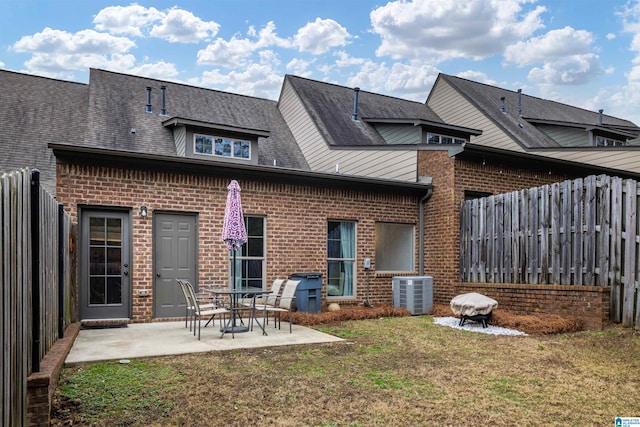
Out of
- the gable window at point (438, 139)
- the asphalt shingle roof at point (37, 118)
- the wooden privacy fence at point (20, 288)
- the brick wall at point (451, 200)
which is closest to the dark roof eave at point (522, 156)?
the brick wall at point (451, 200)

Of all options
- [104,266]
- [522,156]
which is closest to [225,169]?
[104,266]

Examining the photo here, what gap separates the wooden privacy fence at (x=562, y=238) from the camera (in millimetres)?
8055

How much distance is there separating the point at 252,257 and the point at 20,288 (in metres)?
7.02

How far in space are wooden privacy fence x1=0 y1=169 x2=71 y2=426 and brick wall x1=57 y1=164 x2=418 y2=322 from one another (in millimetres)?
3832

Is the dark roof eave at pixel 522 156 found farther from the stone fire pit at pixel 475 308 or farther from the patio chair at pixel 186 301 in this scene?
the patio chair at pixel 186 301

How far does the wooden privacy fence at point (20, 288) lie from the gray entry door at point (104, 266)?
3817mm

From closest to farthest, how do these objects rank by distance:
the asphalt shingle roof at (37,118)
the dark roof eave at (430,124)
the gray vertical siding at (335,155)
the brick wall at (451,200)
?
1. the brick wall at (451,200)
2. the gray vertical siding at (335,155)
3. the asphalt shingle roof at (37,118)
4. the dark roof eave at (430,124)

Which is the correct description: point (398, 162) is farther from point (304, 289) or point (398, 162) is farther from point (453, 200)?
point (304, 289)

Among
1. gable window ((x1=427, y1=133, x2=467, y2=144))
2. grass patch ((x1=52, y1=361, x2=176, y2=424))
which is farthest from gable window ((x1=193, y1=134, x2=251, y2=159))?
grass patch ((x1=52, y1=361, x2=176, y2=424))

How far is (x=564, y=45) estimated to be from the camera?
31.4 m

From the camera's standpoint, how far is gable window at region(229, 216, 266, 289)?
10453 mm

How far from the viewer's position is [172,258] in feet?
31.9

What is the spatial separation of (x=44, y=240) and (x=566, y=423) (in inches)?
199

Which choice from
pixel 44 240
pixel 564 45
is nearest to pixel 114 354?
pixel 44 240
